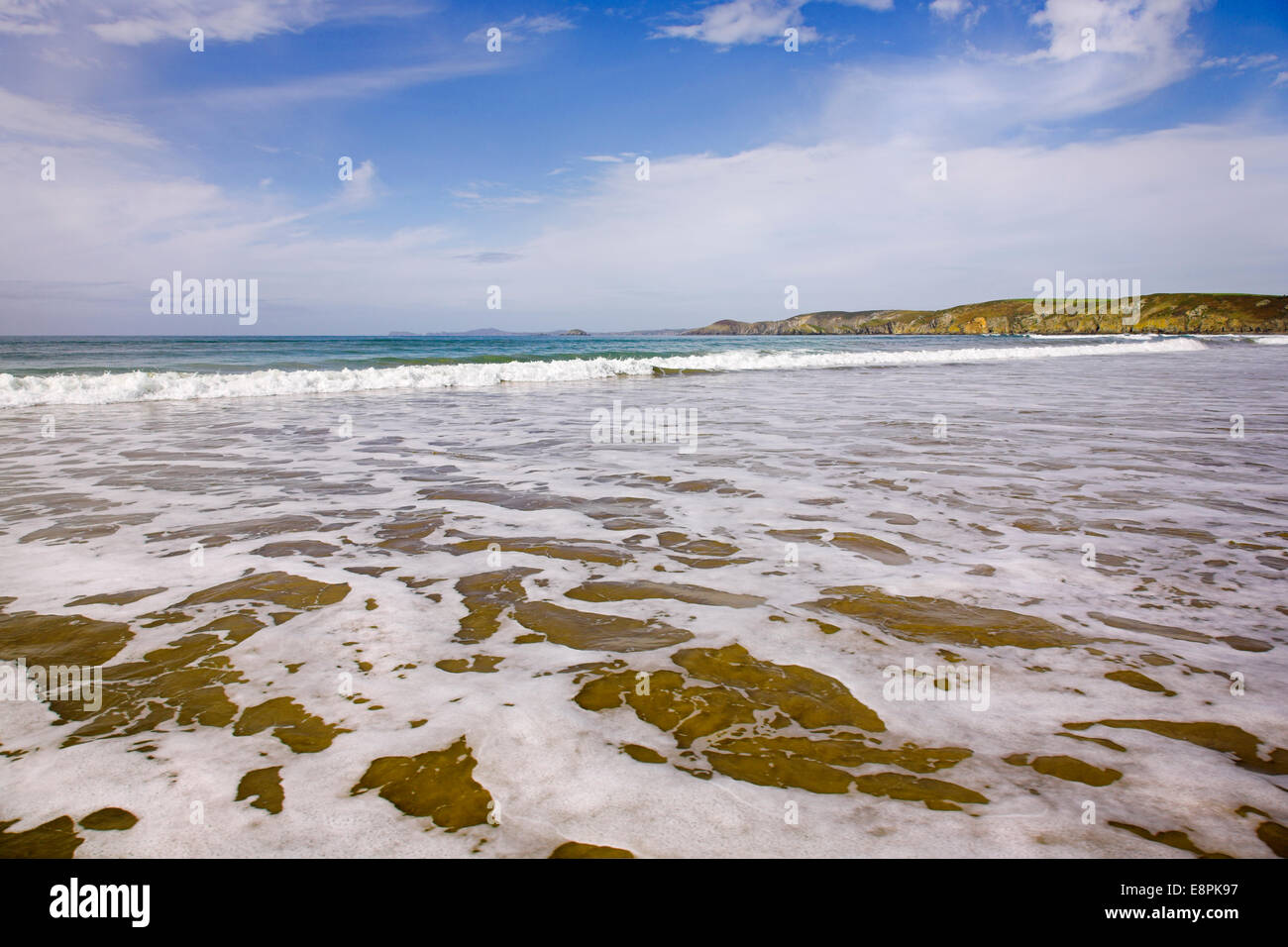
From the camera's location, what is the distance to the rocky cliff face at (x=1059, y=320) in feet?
264

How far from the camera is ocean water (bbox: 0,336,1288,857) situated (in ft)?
6.83

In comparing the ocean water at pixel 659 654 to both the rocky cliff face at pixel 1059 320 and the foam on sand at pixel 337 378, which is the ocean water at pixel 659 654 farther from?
the rocky cliff face at pixel 1059 320

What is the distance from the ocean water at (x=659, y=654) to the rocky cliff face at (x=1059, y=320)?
95.0m

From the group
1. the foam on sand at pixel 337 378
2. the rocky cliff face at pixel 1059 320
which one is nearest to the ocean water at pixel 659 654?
the foam on sand at pixel 337 378

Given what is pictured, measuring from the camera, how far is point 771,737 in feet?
8.12

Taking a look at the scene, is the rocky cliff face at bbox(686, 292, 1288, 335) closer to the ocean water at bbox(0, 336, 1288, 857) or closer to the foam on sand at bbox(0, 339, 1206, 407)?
the foam on sand at bbox(0, 339, 1206, 407)

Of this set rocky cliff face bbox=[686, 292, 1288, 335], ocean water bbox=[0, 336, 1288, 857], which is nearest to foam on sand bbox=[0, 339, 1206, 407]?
ocean water bbox=[0, 336, 1288, 857]

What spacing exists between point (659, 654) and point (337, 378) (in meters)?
18.3

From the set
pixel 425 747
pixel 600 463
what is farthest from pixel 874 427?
pixel 425 747

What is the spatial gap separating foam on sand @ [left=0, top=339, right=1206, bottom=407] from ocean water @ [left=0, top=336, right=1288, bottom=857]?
9.51 meters

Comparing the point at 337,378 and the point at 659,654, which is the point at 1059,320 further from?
the point at 659,654

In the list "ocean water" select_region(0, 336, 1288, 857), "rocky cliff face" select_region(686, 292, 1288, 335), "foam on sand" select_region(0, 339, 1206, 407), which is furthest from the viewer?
"rocky cliff face" select_region(686, 292, 1288, 335)
